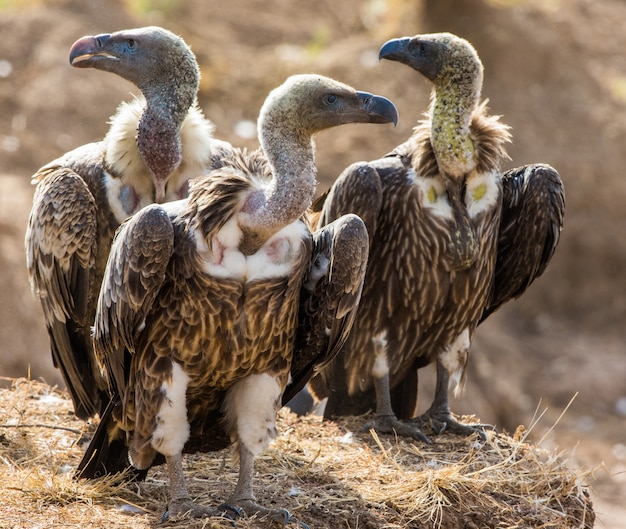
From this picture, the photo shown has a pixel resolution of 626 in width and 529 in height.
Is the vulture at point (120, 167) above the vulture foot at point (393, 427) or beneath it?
above

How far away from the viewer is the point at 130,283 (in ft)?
15.2

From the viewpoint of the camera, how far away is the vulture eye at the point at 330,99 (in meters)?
Answer: 4.77

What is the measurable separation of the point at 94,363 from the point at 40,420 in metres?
0.69

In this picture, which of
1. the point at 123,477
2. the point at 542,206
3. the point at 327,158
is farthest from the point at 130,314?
the point at 327,158

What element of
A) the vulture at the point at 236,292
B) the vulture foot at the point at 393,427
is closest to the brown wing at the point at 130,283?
the vulture at the point at 236,292

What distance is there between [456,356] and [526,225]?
0.91m

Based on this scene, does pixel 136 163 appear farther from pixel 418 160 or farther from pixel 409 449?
pixel 409 449

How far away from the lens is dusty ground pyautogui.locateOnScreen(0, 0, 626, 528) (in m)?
12.3

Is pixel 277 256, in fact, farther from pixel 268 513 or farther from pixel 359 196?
pixel 359 196

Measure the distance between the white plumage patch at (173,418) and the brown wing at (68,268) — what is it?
3.96ft

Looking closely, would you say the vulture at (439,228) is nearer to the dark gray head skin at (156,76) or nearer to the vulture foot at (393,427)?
the vulture foot at (393,427)

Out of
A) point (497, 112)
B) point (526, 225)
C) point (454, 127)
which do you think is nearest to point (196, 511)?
point (454, 127)

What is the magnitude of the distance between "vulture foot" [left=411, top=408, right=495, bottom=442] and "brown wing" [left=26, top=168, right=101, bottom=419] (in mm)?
2044

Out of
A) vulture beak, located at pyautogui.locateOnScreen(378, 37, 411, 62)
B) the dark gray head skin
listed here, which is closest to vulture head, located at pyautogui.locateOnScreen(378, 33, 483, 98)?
vulture beak, located at pyautogui.locateOnScreen(378, 37, 411, 62)
